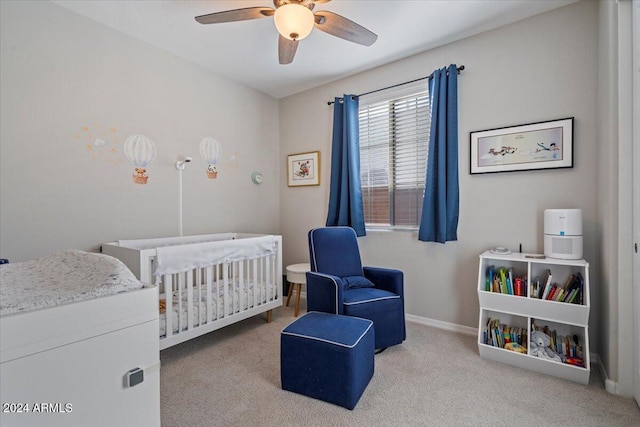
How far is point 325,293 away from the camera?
2176 mm

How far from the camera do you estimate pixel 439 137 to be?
2.60m

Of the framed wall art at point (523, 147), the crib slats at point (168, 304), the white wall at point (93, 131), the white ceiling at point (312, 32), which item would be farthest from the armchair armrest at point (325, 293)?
the white ceiling at point (312, 32)

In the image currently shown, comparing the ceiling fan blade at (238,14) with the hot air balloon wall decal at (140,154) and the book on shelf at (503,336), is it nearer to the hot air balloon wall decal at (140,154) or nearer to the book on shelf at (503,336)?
the hot air balloon wall decal at (140,154)

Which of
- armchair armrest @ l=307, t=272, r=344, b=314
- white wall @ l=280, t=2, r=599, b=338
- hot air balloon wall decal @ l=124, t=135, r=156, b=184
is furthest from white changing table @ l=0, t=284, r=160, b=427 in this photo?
white wall @ l=280, t=2, r=599, b=338

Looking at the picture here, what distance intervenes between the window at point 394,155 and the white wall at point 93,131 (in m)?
1.52

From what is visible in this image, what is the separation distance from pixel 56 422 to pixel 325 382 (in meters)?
1.17

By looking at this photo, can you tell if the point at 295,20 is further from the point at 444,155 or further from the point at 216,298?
the point at 216,298

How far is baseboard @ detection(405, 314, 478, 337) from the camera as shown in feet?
8.44

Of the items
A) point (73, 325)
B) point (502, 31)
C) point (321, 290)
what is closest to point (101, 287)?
point (73, 325)

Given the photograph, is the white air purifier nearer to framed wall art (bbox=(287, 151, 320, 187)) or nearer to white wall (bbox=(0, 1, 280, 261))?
framed wall art (bbox=(287, 151, 320, 187))

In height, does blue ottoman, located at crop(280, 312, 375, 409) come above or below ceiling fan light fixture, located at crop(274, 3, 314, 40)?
below

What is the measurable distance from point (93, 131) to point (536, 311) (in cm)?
346

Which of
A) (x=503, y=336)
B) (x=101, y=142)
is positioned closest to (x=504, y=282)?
(x=503, y=336)

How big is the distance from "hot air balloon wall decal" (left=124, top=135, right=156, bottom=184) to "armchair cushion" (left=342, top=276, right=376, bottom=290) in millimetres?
1953
